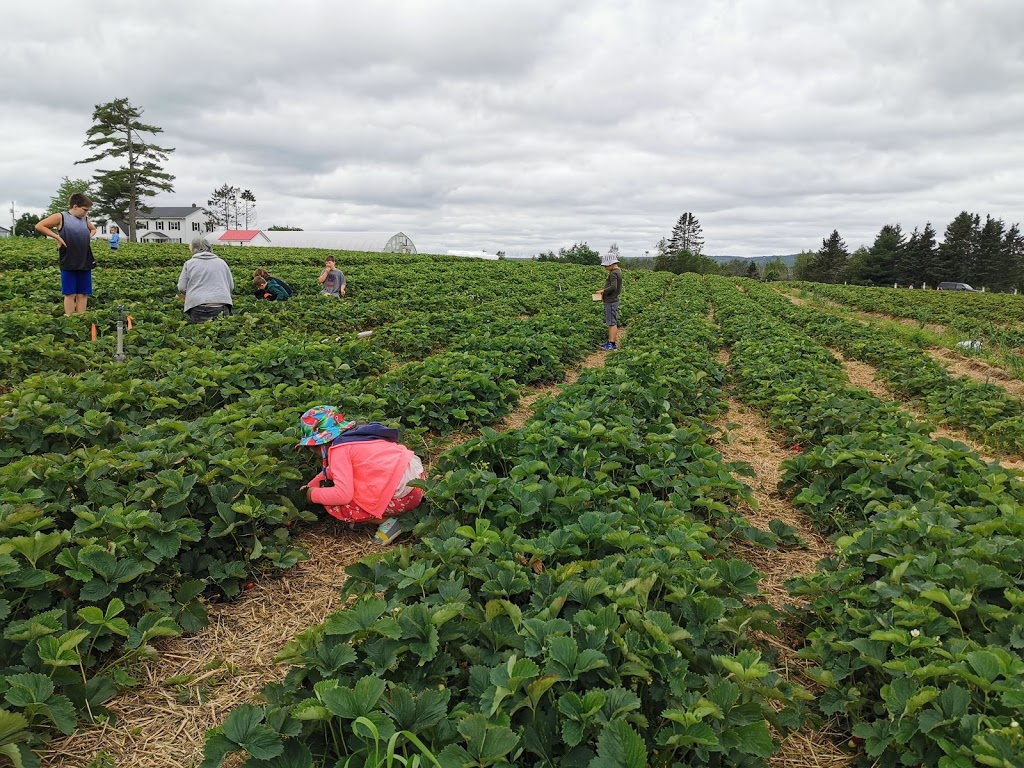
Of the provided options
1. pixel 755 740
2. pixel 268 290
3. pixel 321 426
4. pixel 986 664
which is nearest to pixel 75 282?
pixel 268 290

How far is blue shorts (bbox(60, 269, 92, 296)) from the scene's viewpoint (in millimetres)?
8406

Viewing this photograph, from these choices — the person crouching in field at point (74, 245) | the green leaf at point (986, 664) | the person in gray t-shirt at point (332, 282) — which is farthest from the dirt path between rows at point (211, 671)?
the person in gray t-shirt at point (332, 282)

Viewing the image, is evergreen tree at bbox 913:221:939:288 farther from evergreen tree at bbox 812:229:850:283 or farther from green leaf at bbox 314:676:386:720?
green leaf at bbox 314:676:386:720

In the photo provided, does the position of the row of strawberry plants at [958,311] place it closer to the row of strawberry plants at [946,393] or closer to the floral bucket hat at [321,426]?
the row of strawberry plants at [946,393]

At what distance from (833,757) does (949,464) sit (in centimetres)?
280

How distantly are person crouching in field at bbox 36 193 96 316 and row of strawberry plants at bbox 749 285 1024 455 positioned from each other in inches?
452

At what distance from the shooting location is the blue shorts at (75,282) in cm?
841

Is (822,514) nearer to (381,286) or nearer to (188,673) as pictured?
(188,673)

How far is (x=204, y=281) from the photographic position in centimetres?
844

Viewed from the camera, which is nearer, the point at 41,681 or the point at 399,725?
the point at 399,725

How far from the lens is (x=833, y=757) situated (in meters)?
2.19

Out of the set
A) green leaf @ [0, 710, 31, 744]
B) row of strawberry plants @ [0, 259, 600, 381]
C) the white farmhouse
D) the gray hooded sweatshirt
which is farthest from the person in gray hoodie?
the white farmhouse

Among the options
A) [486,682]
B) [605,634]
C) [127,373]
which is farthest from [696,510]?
[127,373]

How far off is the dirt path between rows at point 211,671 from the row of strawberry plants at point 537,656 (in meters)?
0.47
